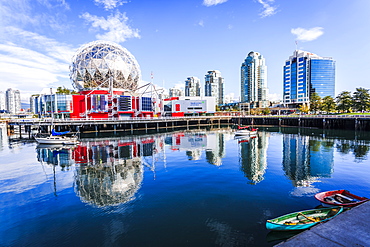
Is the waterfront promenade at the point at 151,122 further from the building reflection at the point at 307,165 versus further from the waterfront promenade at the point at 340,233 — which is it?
the waterfront promenade at the point at 340,233

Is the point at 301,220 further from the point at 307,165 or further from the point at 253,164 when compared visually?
the point at 307,165

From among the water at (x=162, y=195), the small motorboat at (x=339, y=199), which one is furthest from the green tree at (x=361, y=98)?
the small motorboat at (x=339, y=199)

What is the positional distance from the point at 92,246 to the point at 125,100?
70774 millimetres

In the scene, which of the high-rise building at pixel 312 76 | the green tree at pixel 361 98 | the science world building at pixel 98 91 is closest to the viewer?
the science world building at pixel 98 91

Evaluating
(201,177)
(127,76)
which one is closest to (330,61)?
(127,76)

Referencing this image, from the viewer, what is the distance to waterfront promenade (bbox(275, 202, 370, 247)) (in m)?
7.82

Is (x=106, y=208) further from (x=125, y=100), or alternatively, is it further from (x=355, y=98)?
(x=355, y=98)

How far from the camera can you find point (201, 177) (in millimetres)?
20672

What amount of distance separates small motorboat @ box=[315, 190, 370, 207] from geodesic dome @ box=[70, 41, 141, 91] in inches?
2809

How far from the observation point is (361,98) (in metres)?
75.4

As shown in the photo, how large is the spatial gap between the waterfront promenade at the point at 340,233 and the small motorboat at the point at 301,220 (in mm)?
922

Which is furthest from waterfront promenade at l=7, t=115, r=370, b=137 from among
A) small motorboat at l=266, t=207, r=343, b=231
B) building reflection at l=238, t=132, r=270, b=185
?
small motorboat at l=266, t=207, r=343, b=231

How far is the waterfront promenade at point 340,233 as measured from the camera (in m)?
7.82

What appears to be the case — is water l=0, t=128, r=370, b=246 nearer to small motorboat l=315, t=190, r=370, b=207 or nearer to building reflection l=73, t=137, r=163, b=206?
building reflection l=73, t=137, r=163, b=206
